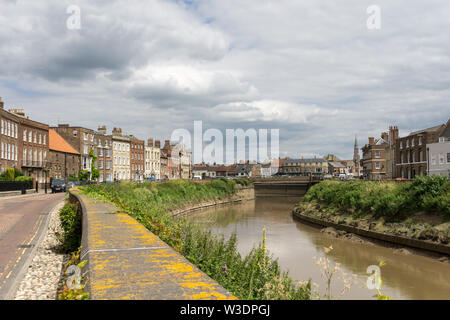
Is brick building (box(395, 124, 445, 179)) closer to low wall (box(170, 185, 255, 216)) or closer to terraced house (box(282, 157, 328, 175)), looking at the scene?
low wall (box(170, 185, 255, 216))

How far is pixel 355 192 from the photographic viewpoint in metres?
32.0

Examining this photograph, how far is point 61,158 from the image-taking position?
6669 centimetres

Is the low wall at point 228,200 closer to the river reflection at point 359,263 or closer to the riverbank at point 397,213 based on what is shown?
the riverbank at point 397,213

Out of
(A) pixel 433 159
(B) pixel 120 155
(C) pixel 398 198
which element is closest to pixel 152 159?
(B) pixel 120 155

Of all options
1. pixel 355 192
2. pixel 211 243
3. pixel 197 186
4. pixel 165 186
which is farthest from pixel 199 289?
pixel 197 186

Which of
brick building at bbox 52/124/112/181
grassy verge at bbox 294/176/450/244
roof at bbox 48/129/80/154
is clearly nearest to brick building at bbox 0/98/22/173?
roof at bbox 48/129/80/154

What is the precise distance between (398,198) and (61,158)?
2252 inches

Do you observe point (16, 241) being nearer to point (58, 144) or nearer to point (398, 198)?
point (398, 198)

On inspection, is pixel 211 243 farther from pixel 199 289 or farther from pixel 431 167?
pixel 431 167

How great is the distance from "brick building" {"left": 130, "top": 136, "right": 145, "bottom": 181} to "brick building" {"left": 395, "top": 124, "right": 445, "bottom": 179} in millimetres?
55463

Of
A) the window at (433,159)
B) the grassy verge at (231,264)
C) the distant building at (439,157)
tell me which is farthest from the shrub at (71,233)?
the window at (433,159)

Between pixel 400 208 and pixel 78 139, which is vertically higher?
pixel 78 139

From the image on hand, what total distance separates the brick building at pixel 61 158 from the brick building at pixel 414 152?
59.5 meters

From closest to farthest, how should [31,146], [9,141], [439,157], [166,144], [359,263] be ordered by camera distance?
1. [359,263]
2. [9,141]
3. [31,146]
4. [439,157]
5. [166,144]
